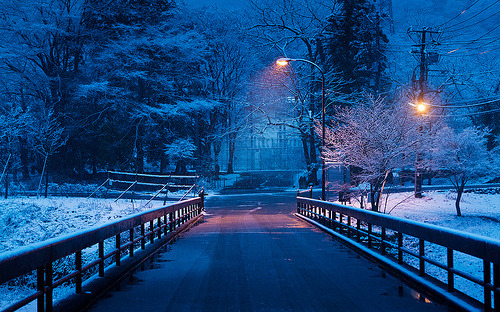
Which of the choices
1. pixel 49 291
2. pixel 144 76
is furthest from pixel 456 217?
pixel 49 291

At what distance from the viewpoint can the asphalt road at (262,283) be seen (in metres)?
6.78

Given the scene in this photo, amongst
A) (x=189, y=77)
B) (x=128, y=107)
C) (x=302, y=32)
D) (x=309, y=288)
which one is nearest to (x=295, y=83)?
(x=302, y=32)

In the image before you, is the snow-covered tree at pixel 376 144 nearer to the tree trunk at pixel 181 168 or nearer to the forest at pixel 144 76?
the forest at pixel 144 76

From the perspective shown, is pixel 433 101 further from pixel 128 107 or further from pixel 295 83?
pixel 128 107

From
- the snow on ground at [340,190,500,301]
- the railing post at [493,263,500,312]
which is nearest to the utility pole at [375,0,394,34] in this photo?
the snow on ground at [340,190,500,301]

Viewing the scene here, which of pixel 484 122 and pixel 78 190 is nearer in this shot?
pixel 78 190

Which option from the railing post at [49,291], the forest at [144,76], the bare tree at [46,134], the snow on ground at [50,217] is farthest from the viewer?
the forest at [144,76]

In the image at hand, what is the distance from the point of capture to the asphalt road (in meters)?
6.78

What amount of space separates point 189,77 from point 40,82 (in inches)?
525

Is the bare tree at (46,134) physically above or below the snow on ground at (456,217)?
above

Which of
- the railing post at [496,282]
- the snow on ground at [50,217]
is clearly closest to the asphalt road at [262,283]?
the railing post at [496,282]

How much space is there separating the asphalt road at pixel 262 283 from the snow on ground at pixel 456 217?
12112mm

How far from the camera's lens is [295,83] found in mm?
49438

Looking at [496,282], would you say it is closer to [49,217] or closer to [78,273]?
[78,273]
